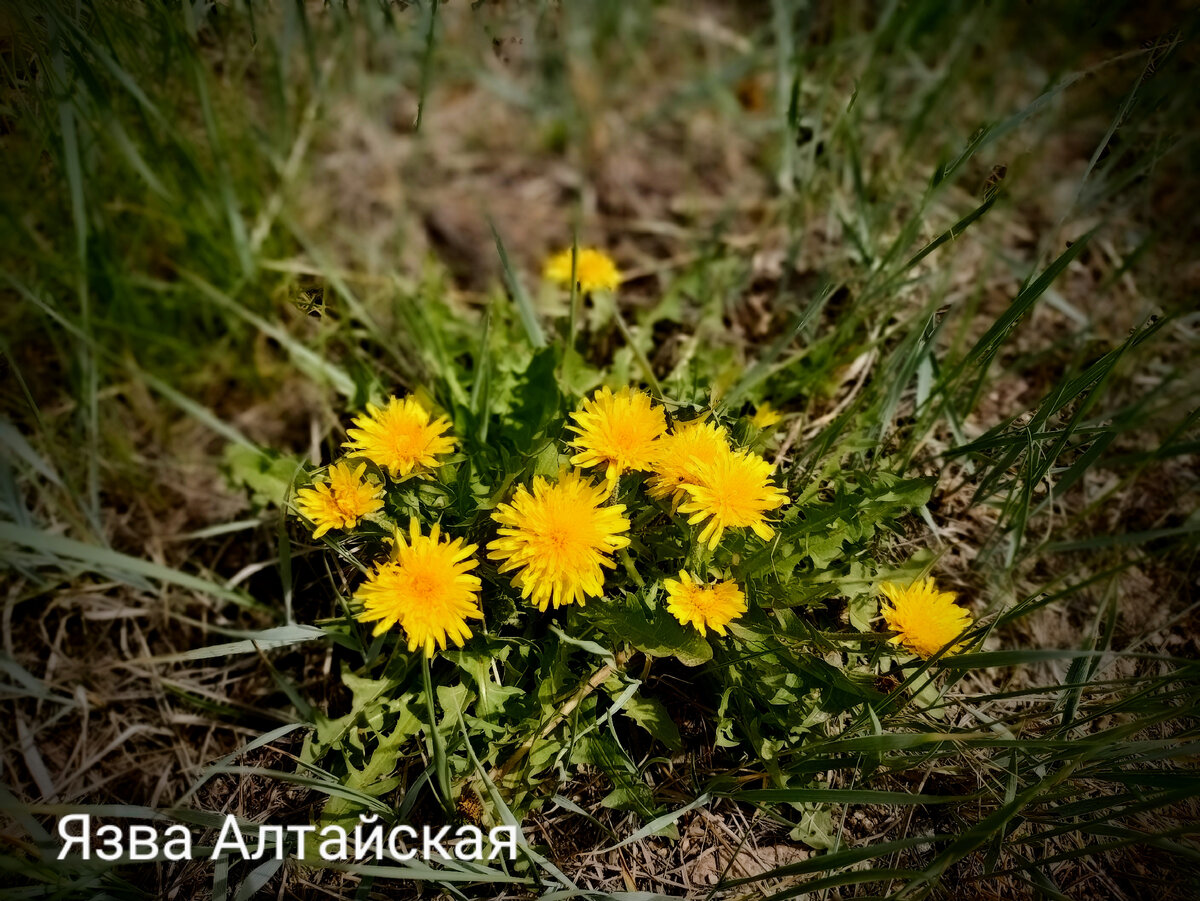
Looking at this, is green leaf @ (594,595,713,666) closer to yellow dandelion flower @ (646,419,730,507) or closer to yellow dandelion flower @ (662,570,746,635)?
yellow dandelion flower @ (662,570,746,635)

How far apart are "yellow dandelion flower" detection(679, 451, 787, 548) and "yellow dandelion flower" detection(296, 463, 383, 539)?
0.54m

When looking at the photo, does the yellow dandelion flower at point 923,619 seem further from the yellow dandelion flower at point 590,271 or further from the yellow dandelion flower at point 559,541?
the yellow dandelion flower at point 590,271

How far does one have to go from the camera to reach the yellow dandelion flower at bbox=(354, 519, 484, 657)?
120 cm

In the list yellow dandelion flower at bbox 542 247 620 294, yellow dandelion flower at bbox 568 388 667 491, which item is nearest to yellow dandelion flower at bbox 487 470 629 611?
yellow dandelion flower at bbox 568 388 667 491

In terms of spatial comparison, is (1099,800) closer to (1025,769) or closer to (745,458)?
(1025,769)

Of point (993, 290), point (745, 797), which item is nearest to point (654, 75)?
point (993, 290)

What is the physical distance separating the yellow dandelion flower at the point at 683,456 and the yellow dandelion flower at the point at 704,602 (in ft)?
0.48

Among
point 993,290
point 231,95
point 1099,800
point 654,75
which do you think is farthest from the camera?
point 654,75

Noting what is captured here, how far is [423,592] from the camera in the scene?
1214mm

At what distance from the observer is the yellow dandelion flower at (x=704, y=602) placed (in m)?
1.25

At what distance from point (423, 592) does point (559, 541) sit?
24cm

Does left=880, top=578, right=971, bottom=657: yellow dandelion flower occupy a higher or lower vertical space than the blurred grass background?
lower

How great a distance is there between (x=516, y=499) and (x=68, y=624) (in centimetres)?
Answer: 122

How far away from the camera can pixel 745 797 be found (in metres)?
1.26
